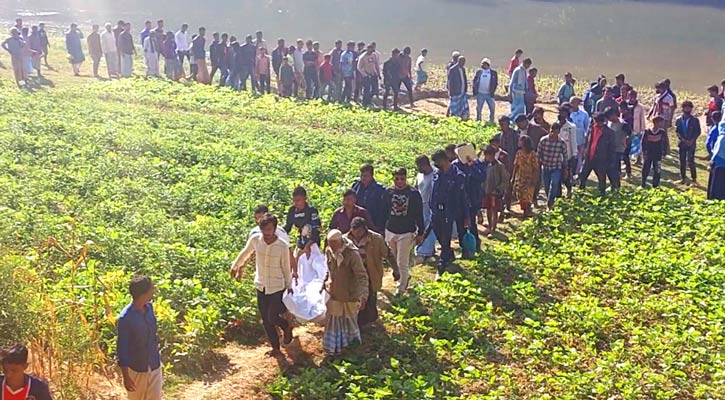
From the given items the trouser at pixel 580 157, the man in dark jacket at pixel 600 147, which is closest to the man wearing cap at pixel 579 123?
the trouser at pixel 580 157

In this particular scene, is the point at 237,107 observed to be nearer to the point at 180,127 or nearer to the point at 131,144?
the point at 180,127

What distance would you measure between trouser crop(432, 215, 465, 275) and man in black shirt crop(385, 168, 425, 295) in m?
0.89

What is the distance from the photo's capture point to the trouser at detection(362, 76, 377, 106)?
2302 centimetres

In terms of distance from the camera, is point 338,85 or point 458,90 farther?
point 338,85

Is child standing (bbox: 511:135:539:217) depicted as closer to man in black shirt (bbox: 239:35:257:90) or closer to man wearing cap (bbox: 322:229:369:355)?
man wearing cap (bbox: 322:229:369:355)

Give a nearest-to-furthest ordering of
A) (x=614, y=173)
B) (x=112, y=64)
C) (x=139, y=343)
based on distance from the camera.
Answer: (x=139, y=343), (x=614, y=173), (x=112, y=64)

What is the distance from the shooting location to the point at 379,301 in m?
10.2

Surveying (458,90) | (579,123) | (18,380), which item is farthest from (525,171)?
(18,380)

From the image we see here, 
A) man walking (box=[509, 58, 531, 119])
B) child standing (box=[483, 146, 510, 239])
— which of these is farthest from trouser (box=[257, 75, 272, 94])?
child standing (box=[483, 146, 510, 239])

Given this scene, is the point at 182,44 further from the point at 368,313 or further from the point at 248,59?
the point at 368,313

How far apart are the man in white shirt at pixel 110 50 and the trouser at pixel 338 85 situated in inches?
269

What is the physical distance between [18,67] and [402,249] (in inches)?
652

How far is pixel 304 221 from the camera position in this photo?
9.26 meters

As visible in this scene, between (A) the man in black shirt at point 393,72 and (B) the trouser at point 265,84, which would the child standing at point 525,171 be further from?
(B) the trouser at point 265,84
